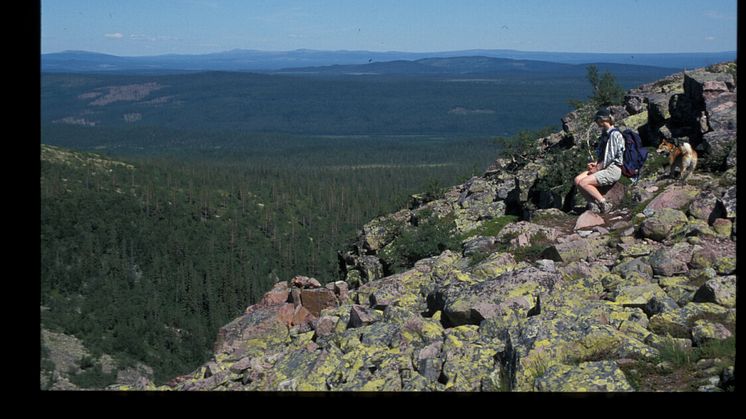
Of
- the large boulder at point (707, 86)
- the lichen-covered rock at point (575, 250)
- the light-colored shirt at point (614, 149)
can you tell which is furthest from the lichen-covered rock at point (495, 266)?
the large boulder at point (707, 86)

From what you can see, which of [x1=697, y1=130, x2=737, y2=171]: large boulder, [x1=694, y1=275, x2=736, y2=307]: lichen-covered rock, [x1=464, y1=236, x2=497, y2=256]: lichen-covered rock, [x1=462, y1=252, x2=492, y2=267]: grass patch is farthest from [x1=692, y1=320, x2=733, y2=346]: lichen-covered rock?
[x1=697, y1=130, x2=737, y2=171]: large boulder

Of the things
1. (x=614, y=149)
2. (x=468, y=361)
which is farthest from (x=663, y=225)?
(x=468, y=361)

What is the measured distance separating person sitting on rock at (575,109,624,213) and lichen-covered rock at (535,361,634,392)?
24.6 ft

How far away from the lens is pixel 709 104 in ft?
54.7

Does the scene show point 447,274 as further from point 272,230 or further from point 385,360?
point 272,230

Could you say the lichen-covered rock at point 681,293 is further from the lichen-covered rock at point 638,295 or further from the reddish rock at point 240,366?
the reddish rock at point 240,366

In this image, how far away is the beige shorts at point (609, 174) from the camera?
14.8 metres

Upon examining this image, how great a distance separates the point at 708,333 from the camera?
8.18 m

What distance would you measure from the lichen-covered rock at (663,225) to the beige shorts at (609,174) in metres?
2.13

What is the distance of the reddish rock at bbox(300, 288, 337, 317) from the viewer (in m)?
14.2

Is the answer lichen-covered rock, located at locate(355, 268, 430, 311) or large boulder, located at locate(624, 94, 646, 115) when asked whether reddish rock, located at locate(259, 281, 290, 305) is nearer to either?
lichen-covered rock, located at locate(355, 268, 430, 311)
